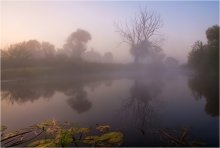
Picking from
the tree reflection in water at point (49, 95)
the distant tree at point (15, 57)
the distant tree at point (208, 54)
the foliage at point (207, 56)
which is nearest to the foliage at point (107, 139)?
the tree reflection in water at point (49, 95)

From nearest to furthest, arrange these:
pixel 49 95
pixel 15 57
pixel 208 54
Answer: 1. pixel 49 95
2. pixel 208 54
3. pixel 15 57

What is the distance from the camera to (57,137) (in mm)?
4500

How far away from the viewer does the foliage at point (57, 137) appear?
13.6 feet

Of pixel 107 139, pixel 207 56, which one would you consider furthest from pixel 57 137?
pixel 207 56

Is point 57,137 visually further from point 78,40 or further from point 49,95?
point 78,40

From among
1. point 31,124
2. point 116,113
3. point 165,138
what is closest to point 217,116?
point 165,138

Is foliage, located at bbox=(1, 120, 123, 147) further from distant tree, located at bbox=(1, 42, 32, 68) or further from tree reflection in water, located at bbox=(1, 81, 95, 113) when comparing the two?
distant tree, located at bbox=(1, 42, 32, 68)

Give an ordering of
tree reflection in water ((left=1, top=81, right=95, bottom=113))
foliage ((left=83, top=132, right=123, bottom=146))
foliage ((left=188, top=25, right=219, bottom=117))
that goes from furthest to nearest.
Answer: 1. foliage ((left=188, top=25, right=219, bottom=117))
2. tree reflection in water ((left=1, top=81, right=95, bottom=113))
3. foliage ((left=83, top=132, right=123, bottom=146))

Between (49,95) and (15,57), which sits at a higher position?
(15,57)

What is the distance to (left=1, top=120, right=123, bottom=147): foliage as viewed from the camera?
4.15m

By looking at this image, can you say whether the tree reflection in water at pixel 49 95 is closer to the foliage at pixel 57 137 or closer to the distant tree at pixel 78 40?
the foliage at pixel 57 137

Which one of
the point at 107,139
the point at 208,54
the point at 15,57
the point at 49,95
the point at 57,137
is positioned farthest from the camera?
the point at 15,57

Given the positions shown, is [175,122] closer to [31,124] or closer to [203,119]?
[203,119]

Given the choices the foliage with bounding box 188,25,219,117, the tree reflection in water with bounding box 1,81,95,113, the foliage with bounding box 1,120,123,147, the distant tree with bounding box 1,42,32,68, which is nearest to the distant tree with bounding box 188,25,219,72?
the foliage with bounding box 188,25,219,117
